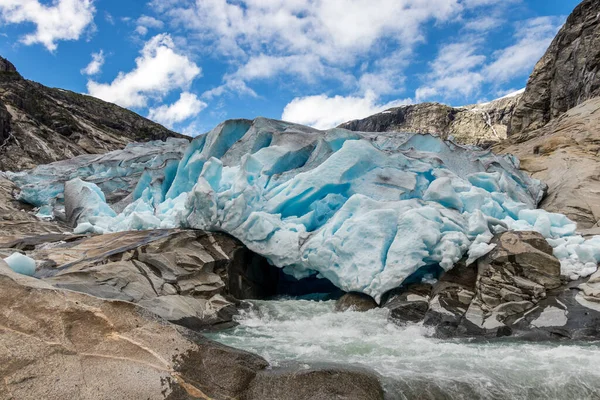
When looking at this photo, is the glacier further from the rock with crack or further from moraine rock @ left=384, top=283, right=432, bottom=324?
the rock with crack

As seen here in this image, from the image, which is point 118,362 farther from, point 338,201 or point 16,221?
point 16,221

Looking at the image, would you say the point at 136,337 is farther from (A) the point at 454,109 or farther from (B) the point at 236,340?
(A) the point at 454,109

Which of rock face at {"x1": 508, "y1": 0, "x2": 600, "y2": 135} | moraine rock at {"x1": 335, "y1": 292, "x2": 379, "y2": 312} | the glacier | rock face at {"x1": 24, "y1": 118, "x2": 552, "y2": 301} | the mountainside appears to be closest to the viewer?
moraine rock at {"x1": 335, "y1": 292, "x2": 379, "y2": 312}

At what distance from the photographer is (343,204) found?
28.7ft

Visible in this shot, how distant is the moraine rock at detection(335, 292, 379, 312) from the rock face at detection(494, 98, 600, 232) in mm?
5023

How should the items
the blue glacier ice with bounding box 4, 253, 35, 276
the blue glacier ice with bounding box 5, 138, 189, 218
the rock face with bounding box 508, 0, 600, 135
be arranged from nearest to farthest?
the blue glacier ice with bounding box 4, 253, 35, 276 < the blue glacier ice with bounding box 5, 138, 189, 218 < the rock face with bounding box 508, 0, 600, 135

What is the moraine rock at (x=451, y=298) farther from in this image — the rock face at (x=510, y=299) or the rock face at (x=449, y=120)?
the rock face at (x=449, y=120)

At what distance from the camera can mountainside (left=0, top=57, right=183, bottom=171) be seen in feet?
84.3

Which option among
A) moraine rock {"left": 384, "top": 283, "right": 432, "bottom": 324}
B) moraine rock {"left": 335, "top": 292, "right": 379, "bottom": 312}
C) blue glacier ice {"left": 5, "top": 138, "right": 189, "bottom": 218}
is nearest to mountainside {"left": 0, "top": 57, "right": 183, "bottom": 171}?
blue glacier ice {"left": 5, "top": 138, "right": 189, "bottom": 218}

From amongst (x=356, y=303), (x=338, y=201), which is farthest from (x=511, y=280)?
(x=338, y=201)

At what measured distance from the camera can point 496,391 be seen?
11.5 ft

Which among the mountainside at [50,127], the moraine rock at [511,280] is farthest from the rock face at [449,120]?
the moraine rock at [511,280]

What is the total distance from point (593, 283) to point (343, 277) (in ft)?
11.9

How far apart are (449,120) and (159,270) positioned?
2483 inches
